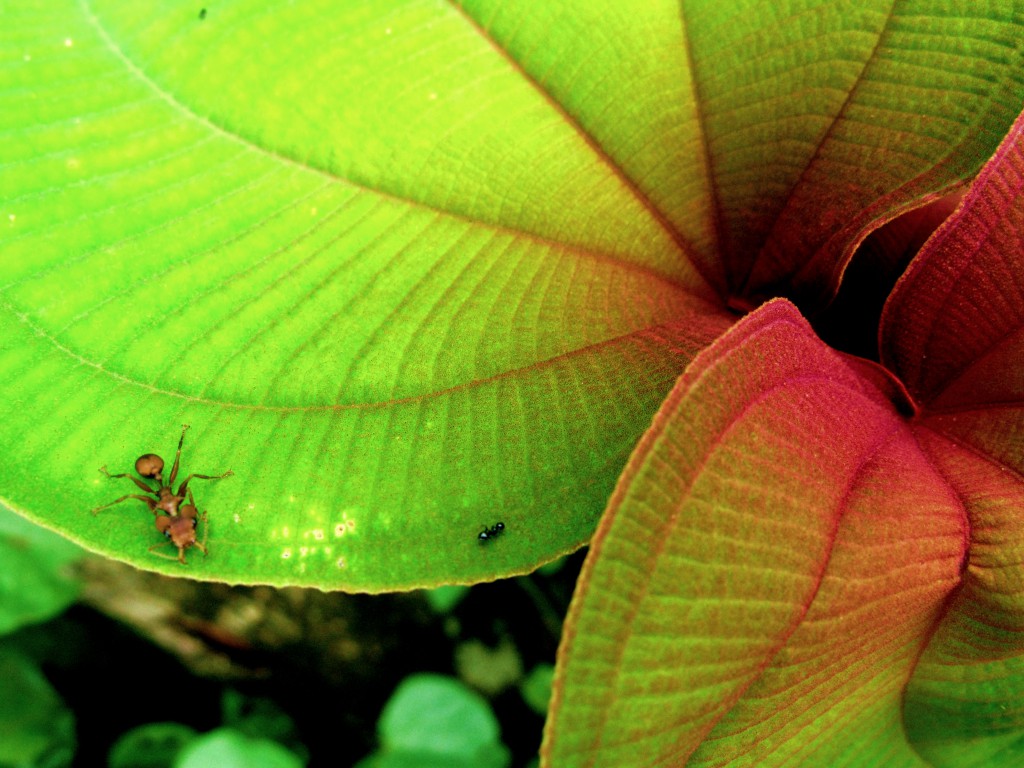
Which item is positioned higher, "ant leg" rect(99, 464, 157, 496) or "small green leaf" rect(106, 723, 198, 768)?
"ant leg" rect(99, 464, 157, 496)

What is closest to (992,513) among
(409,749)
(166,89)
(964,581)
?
(964,581)

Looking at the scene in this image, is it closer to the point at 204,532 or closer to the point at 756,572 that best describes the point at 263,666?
the point at 204,532

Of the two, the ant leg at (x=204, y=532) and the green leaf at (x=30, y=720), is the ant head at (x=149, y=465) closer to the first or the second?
the ant leg at (x=204, y=532)


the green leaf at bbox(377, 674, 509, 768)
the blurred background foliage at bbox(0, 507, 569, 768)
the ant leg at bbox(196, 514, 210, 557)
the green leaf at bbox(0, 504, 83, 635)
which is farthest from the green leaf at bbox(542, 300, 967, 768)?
the green leaf at bbox(0, 504, 83, 635)

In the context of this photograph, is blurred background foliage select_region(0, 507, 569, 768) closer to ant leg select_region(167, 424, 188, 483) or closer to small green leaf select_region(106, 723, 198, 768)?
small green leaf select_region(106, 723, 198, 768)

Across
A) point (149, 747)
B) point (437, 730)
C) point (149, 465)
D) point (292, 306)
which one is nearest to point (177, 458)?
point (149, 465)

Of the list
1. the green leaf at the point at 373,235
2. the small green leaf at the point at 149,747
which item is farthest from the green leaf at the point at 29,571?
the green leaf at the point at 373,235

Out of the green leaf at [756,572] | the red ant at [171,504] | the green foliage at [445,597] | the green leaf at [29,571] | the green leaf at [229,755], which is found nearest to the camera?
the green leaf at [756,572]
